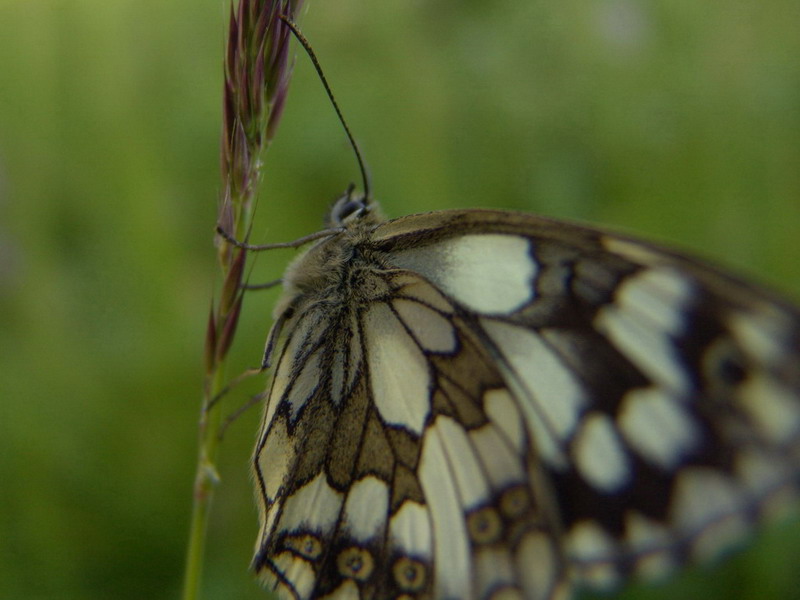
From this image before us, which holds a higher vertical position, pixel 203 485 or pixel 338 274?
pixel 338 274

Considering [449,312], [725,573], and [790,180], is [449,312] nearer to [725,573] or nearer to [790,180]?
[725,573]

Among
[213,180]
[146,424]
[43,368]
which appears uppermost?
[213,180]

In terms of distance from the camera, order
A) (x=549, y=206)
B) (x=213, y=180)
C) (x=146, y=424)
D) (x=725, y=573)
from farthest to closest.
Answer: (x=213, y=180), (x=549, y=206), (x=146, y=424), (x=725, y=573)

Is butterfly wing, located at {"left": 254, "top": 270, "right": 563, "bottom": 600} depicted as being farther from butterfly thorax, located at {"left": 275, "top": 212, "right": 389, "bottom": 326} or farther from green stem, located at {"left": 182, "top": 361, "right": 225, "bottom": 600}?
green stem, located at {"left": 182, "top": 361, "right": 225, "bottom": 600}

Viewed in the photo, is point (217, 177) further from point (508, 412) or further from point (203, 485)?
point (203, 485)

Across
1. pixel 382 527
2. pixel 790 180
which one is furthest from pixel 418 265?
pixel 790 180

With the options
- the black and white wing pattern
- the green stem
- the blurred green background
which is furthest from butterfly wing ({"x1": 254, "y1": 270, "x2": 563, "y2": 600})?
the blurred green background

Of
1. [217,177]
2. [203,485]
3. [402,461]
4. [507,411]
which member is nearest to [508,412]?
[507,411]

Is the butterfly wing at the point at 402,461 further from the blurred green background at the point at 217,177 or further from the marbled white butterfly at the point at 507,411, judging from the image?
the blurred green background at the point at 217,177
